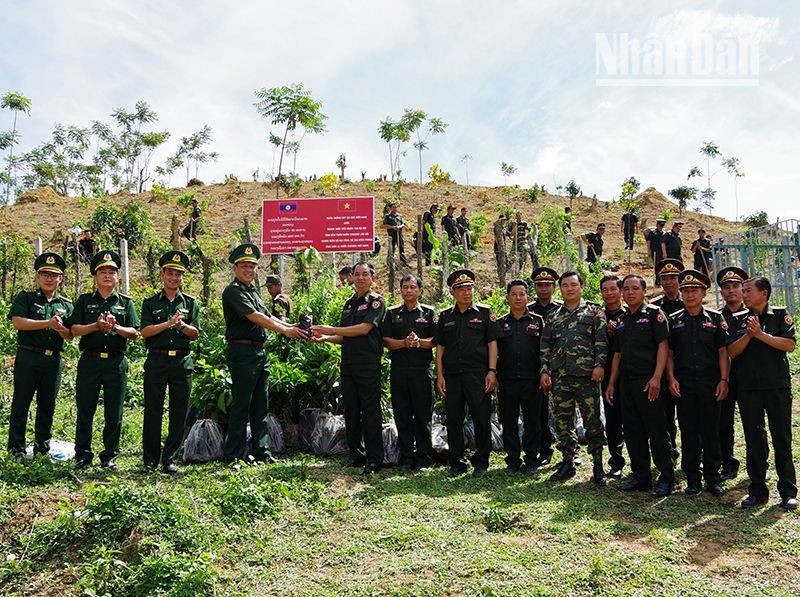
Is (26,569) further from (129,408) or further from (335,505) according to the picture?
(129,408)

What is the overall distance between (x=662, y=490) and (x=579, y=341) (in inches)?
48.6

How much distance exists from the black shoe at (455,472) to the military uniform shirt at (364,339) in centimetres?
108

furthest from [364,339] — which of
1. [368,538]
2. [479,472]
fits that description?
[368,538]

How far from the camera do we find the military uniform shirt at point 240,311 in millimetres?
5156

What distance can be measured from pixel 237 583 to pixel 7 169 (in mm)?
36538

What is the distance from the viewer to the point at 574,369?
4965mm

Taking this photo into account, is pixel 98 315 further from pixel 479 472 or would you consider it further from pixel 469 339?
pixel 479 472

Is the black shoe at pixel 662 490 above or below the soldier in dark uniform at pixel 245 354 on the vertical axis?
below

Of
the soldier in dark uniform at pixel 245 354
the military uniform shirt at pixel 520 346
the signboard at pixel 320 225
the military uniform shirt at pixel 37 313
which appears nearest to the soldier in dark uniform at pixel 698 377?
the military uniform shirt at pixel 520 346

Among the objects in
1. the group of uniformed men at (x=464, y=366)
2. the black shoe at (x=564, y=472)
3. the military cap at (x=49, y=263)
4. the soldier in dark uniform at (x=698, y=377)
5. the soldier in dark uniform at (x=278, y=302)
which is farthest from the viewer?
the soldier in dark uniform at (x=278, y=302)

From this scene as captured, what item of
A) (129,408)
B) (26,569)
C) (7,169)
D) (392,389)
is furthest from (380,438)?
(7,169)

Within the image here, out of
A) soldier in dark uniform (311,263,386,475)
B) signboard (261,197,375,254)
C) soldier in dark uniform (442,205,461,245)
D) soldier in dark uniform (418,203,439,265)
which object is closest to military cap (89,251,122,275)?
soldier in dark uniform (311,263,386,475)

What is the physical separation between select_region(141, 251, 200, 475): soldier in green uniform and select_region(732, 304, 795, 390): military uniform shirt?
4.17 meters

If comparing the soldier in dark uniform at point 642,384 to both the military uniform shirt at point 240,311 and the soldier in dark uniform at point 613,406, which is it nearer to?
the soldier in dark uniform at point 613,406
